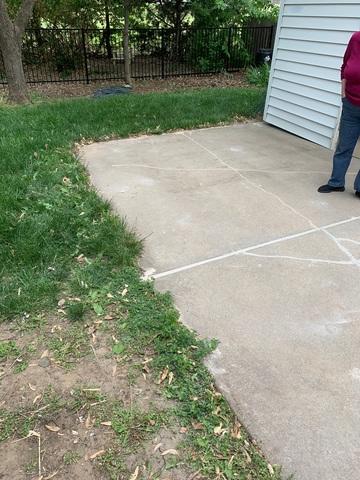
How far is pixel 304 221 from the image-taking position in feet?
12.4

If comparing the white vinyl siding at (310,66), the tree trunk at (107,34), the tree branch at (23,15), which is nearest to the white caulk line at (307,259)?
the white vinyl siding at (310,66)

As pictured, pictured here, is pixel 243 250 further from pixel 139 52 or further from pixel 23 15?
pixel 139 52

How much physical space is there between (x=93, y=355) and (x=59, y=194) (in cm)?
207

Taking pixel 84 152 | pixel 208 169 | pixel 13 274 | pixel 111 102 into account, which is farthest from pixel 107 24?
pixel 13 274

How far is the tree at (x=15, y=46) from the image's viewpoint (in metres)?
7.22

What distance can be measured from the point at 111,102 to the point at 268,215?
4.25 meters

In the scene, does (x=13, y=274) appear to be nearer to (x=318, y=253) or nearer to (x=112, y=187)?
(x=112, y=187)

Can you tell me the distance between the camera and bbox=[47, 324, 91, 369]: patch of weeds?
2.30m

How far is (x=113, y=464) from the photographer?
5.89 feet

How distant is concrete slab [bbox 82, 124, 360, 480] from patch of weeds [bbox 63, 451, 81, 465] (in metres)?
0.75

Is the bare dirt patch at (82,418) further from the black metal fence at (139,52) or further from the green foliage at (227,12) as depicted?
the green foliage at (227,12)

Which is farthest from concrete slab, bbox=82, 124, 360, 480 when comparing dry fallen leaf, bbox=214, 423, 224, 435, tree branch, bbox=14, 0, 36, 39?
tree branch, bbox=14, 0, 36, 39

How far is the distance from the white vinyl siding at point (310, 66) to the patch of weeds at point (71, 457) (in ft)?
16.3

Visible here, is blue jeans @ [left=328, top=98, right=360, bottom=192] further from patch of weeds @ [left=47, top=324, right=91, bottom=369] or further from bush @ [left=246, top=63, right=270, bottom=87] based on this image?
bush @ [left=246, top=63, right=270, bottom=87]
